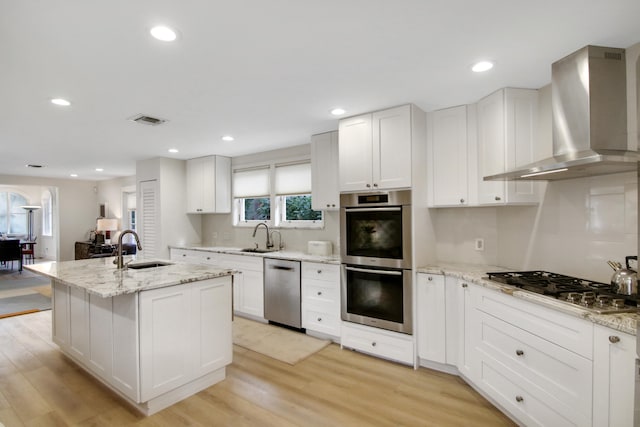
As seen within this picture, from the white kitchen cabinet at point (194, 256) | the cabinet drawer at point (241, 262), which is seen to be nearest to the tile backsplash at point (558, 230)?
the cabinet drawer at point (241, 262)

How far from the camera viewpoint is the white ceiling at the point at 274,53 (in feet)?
5.16

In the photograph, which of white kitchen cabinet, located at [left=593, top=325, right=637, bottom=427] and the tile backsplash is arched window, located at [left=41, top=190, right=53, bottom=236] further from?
white kitchen cabinet, located at [left=593, top=325, right=637, bottom=427]

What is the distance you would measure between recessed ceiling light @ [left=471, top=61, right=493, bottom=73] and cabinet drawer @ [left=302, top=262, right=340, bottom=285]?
2.15 m

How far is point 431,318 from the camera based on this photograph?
2.82 metres

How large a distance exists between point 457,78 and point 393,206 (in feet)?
3.83

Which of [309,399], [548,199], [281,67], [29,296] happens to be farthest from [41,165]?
[548,199]

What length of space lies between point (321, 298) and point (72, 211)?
801 centimetres

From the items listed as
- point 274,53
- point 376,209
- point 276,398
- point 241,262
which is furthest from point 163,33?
point 241,262

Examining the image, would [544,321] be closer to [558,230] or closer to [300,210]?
[558,230]

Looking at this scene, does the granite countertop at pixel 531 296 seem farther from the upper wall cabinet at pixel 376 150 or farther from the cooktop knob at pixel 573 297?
the upper wall cabinet at pixel 376 150

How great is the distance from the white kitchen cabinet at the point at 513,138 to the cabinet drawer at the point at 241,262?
2824 mm

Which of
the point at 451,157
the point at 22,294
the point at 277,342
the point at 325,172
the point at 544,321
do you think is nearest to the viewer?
the point at 544,321

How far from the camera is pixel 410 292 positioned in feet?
9.41

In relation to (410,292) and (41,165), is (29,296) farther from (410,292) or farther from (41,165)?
(410,292)
